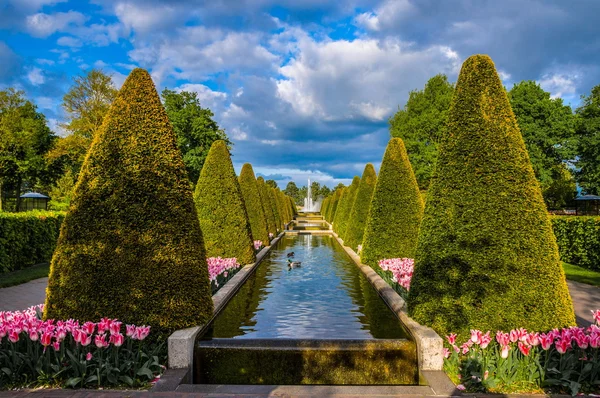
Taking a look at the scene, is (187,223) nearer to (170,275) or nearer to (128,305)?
(170,275)

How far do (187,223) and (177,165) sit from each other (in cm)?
88

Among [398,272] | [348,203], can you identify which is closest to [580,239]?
[398,272]

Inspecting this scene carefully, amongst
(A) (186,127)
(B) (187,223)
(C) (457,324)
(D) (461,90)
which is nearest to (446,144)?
(D) (461,90)

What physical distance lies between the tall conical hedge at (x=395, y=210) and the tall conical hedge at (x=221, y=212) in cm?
378

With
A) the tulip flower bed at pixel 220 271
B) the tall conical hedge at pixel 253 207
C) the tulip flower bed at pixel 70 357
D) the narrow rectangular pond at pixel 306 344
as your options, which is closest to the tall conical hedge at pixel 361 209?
the tall conical hedge at pixel 253 207

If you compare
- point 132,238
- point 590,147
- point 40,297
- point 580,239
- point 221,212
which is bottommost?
point 40,297

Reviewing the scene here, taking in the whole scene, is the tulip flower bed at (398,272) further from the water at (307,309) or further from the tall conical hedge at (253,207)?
the tall conical hedge at (253,207)

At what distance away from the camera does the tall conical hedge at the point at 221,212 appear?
1273cm

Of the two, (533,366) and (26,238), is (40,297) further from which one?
(533,366)

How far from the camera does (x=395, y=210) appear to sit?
11914 millimetres

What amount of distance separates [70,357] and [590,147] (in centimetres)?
4335

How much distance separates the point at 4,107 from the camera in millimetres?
43812

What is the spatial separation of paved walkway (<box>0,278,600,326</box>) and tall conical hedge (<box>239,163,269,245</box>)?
8.27 meters

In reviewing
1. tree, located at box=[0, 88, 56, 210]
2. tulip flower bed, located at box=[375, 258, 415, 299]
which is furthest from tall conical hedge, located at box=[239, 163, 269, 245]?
A: tree, located at box=[0, 88, 56, 210]
